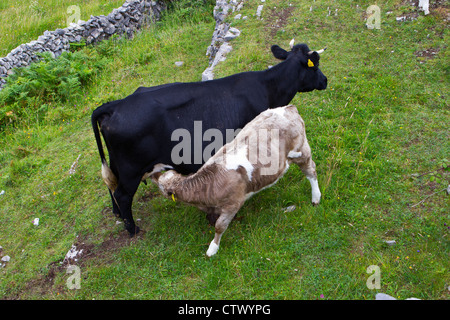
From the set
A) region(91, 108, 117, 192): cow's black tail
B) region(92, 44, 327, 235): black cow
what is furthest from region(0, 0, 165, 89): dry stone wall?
region(92, 44, 327, 235): black cow

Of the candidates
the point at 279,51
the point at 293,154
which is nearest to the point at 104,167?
the point at 293,154

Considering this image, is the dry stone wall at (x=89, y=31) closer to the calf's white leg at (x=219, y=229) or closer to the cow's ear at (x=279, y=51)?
the cow's ear at (x=279, y=51)

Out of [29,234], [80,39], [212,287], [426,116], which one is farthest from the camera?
[80,39]

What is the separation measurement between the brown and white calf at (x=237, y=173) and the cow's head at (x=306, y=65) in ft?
5.77

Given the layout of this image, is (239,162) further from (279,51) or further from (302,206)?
(279,51)

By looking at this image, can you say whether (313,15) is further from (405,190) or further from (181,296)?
(181,296)

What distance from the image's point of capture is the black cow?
567cm

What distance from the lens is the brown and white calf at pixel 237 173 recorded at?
5.34m

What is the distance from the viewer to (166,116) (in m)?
5.82

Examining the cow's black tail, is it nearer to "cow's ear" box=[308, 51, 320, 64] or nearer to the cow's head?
the cow's head

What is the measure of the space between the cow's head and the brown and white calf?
1.76 m

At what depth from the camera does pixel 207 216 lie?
20.0ft

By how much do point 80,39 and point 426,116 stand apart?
11360 millimetres

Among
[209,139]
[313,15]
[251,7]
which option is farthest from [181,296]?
[251,7]
